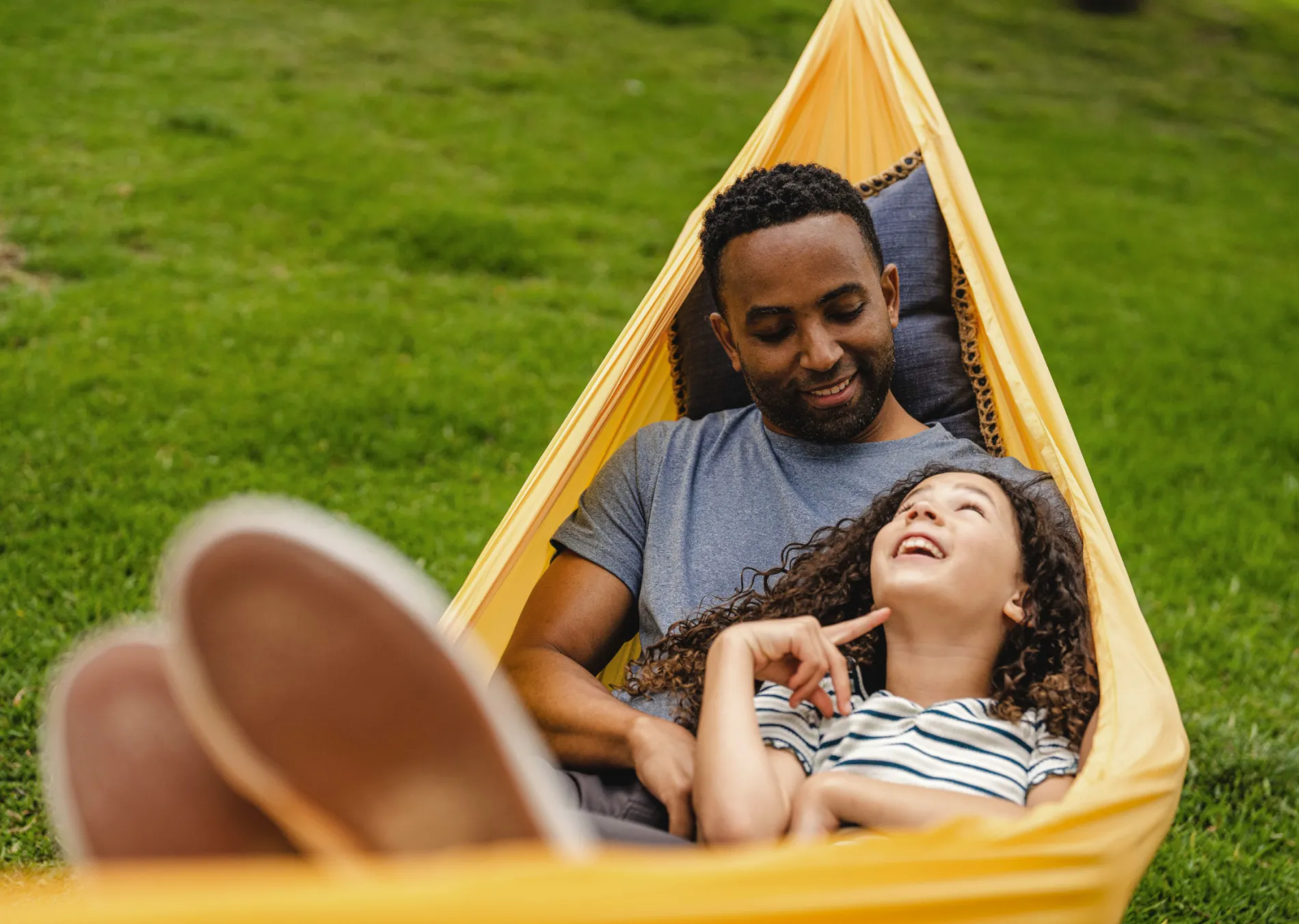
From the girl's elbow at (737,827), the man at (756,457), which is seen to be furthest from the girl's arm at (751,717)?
the man at (756,457)

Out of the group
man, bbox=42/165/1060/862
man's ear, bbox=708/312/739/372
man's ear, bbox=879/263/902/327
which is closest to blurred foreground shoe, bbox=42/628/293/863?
man, bbox=42/165/1060/862

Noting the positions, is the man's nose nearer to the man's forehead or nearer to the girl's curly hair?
the man's forehead

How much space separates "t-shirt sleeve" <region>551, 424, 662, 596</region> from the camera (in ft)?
6.53

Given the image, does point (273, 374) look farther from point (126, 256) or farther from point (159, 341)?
point (126, 256)

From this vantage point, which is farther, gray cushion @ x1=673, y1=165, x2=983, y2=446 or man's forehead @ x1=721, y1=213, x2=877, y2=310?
gray cushion @ x1=673, y1=165, x2=983, y2=446

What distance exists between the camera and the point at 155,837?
0.99m

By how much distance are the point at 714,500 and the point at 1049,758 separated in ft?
2.45

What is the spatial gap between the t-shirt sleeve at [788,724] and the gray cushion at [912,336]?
0.86 meters

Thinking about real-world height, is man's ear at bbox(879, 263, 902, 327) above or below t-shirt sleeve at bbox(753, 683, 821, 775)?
above

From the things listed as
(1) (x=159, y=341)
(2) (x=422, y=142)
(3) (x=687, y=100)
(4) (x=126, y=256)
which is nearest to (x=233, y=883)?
(1) (x=159, y=341)

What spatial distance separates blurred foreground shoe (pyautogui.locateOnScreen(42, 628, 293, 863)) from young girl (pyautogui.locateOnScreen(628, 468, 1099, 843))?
0.60 m

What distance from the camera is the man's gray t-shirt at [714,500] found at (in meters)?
1.91

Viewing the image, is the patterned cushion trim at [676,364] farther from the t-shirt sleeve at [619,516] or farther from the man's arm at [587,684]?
the man's arm at [587,684]

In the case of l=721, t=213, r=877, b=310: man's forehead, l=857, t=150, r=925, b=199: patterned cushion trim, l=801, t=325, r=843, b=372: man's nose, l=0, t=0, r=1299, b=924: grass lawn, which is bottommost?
l=0, t=0, r=1299, b=924: grass lawn
